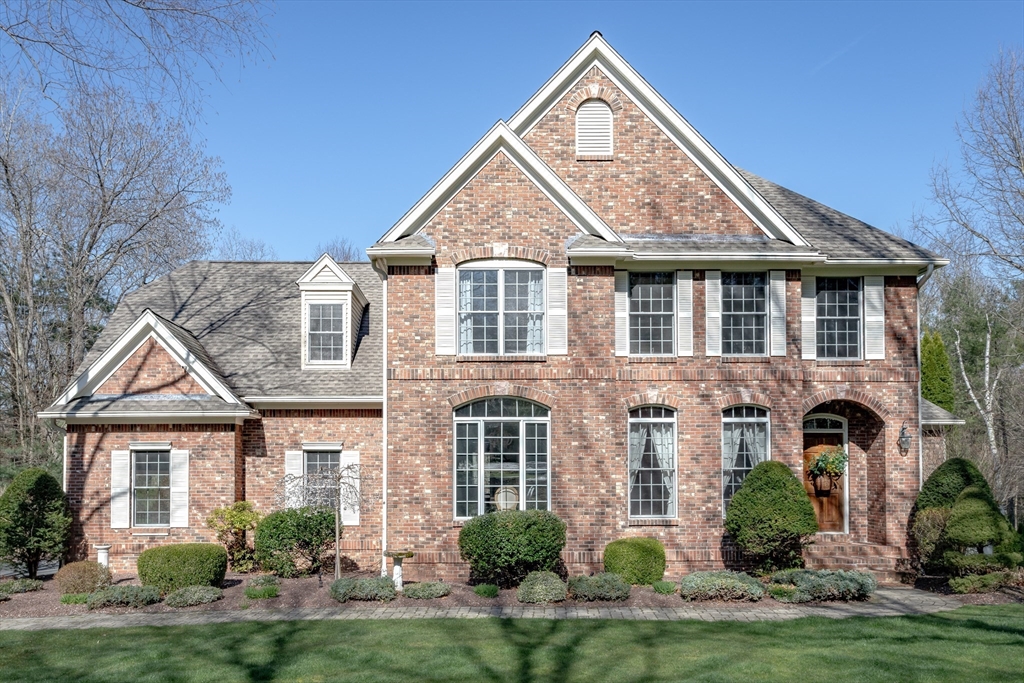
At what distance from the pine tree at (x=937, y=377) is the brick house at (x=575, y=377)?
12.0 m

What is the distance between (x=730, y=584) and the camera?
577 inches

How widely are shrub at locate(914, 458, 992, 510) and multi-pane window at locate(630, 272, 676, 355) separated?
595cm

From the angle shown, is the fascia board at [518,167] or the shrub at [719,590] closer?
the shrub at [719,590]

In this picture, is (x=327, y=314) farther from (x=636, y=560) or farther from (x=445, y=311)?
(x=636, y=560)

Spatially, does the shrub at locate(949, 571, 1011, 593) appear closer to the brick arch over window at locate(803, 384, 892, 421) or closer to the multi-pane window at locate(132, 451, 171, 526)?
the brick arch over window at locate(803, 384, 892, 421)

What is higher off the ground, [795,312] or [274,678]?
[795,312]

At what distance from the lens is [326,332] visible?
65.4 feet

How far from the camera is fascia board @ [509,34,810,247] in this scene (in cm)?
1769

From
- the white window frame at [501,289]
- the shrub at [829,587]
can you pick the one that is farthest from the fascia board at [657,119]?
the shrub at [829,587]

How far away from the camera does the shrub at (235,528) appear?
1773cm

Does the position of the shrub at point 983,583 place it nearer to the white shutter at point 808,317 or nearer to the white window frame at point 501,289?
the white shutter at point 808,317

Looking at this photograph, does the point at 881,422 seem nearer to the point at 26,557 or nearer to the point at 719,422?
the point at 719,422

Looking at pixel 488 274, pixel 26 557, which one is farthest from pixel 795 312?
pixel 26 557

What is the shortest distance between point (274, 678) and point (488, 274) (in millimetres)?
9253
